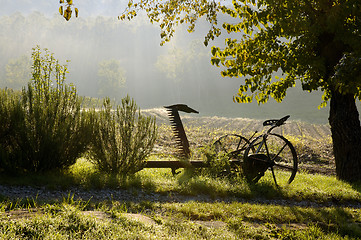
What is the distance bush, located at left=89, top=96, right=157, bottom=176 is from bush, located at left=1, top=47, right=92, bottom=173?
346 mm

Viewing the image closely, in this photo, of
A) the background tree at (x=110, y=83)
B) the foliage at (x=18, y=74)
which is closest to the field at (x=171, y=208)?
the background tree at (x=110, y=83)

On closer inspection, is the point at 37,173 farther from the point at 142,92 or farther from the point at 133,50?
the point at 133,50

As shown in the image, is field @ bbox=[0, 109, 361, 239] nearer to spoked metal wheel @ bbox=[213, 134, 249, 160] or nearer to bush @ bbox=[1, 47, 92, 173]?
bush @ bbox=[1, 47, 92, 173]

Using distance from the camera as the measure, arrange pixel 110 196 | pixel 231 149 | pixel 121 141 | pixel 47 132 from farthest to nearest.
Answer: pixel 231 149 → pixel 121 141 → pixel 47 132 → pixel 110 196

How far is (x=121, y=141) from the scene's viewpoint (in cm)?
767

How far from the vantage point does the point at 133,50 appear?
114 metres

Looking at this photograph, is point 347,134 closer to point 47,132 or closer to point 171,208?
point 171,208

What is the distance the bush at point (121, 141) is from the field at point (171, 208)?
0.47 metres

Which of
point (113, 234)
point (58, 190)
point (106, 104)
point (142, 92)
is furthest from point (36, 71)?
point (142, 92)

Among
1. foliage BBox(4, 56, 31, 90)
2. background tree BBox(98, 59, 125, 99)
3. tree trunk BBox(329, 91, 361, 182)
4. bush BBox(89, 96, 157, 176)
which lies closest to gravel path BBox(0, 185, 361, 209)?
bush BBox(89, 96, 157, 176)

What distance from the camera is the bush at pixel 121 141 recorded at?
7.55 meters

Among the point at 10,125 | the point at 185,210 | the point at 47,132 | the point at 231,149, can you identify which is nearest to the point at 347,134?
the point at 231,149

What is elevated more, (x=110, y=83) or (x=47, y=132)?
(x=110, y=83)

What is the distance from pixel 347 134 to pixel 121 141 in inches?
251
